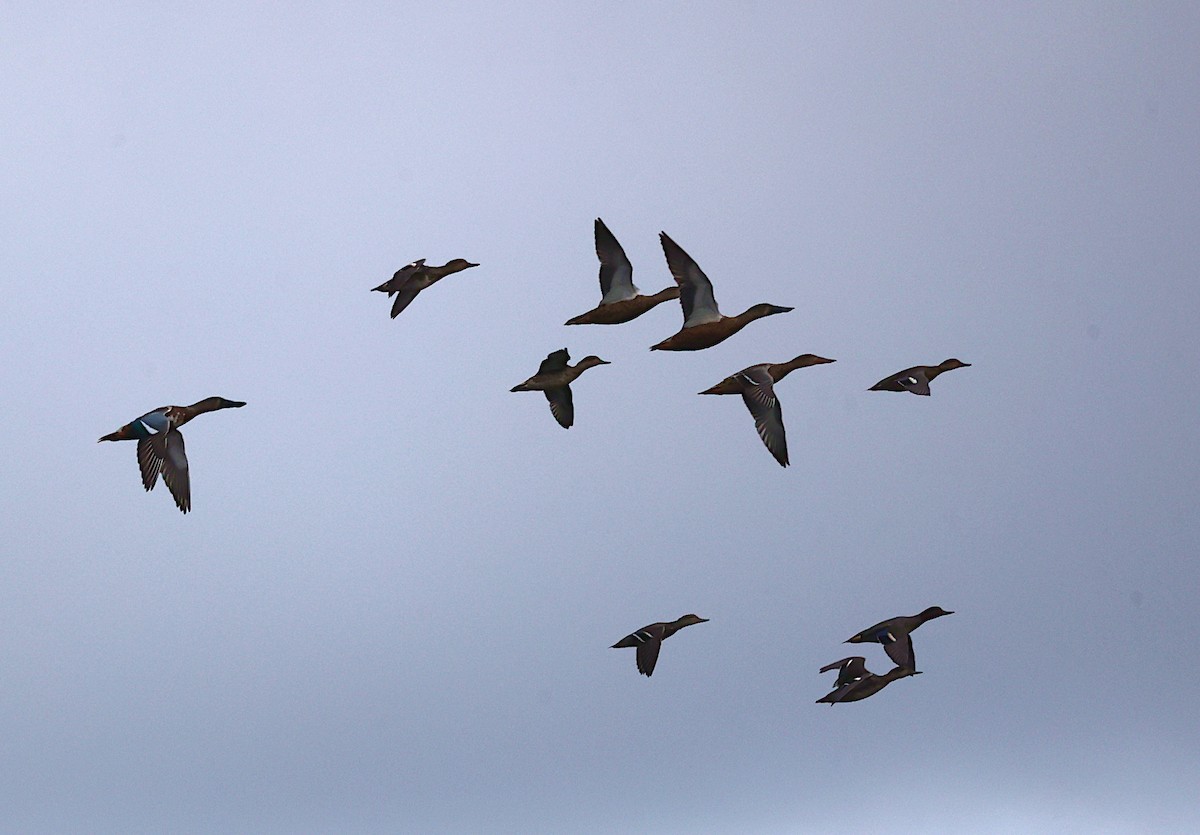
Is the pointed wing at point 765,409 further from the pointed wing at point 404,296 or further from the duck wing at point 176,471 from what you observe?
the duck wing at point 176,471

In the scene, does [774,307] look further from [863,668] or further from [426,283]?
[863,668]

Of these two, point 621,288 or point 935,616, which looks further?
point 935,616

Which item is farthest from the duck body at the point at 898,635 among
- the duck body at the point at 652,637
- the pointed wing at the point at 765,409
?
the pointed wing at the point at 765,409

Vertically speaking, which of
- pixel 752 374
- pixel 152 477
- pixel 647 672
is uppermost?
pixel 752 374

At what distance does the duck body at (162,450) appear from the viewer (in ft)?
113

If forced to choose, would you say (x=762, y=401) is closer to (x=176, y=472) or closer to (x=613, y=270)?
(x=613, y=270)

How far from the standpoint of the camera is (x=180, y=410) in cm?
3547

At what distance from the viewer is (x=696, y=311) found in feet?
114

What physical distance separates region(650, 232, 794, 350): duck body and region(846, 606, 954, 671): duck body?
27.7 ft

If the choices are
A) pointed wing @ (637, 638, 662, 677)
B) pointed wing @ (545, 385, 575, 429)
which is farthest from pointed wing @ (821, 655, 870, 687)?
pointed wing @ (545, 385, 575, 429)

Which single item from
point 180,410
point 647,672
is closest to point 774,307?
point 647,672

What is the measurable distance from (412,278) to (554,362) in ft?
11.5

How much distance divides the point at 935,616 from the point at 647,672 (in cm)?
650

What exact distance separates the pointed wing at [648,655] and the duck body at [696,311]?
772 cm
